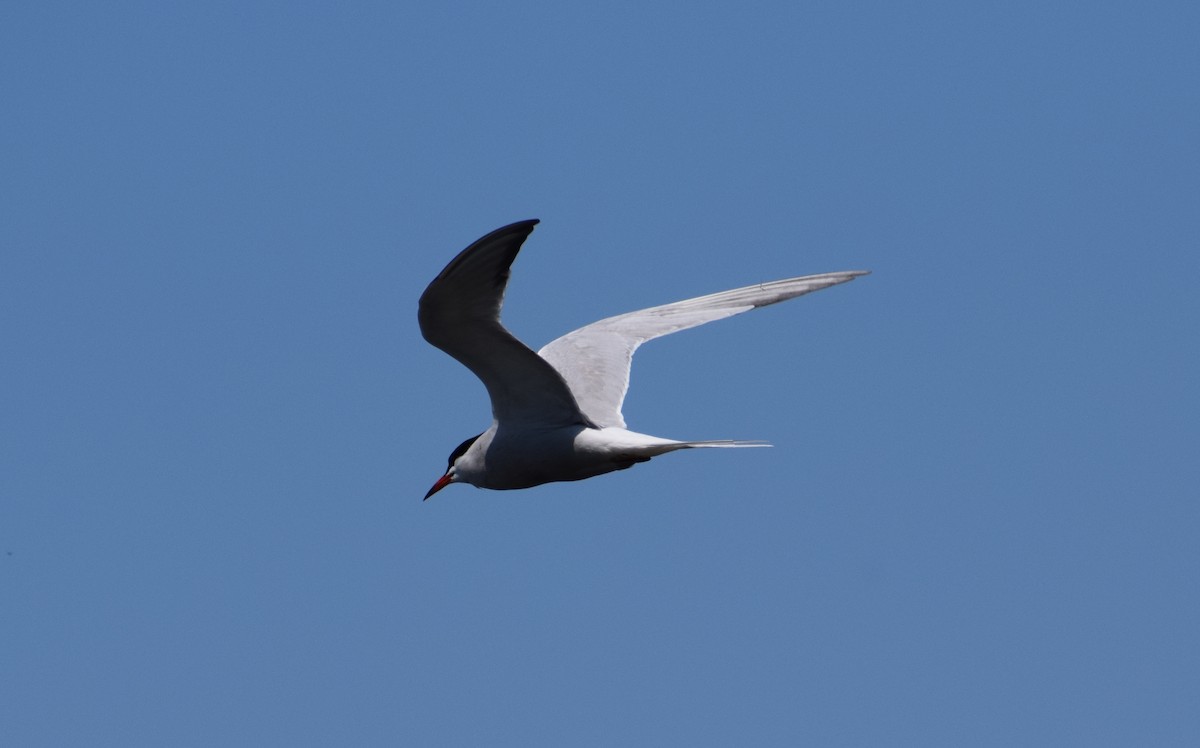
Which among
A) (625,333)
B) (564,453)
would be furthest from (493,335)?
(625,333)

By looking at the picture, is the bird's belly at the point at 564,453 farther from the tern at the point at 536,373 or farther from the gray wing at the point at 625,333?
the gray wing at the point at 625,333

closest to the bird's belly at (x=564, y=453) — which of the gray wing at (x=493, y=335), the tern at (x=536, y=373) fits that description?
the tern at (x=536, y=373)

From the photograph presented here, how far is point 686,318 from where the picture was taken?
565 inches

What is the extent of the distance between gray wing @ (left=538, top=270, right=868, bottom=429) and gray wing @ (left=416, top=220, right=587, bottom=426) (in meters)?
1.39

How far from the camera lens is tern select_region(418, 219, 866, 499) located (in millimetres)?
9648

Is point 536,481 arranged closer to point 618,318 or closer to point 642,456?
point 642,456

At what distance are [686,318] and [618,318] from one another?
0.73 m

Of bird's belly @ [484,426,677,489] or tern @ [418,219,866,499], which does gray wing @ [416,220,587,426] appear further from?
bird's belly @ [484,426,677,489]

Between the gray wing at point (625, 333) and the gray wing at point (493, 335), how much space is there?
1.39m

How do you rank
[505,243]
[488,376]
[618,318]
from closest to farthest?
[505,243] → [488,376] → [618,318]

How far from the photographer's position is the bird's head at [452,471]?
12328 mm

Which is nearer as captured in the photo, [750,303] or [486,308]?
[486,308]

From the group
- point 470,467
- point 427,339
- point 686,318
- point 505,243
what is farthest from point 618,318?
point 505,243

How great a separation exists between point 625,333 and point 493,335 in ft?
13.5
